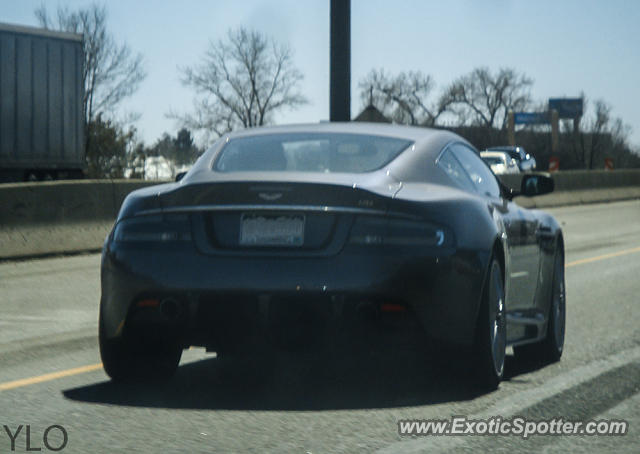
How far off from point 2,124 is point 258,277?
17.6 meters

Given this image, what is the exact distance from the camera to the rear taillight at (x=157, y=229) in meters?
6.19

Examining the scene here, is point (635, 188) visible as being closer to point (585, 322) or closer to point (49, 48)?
point (49, 48)

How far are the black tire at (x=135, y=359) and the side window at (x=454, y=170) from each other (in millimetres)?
1666

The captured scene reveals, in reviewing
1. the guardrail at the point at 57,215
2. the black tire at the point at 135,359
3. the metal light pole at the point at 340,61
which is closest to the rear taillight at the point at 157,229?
the black tire at the point at 135,359

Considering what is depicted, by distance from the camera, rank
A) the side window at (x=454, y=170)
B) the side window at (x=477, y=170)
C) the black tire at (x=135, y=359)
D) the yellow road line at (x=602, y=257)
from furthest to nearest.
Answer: the yellow road line at (x=602, y=257)
the side window at (x=477, y=170)
the side window at (x=454, y=170)
the black tire at (x=135, y=359)

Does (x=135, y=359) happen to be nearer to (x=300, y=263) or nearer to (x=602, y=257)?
(x=300, y=263)

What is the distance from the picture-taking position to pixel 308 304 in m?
6.02

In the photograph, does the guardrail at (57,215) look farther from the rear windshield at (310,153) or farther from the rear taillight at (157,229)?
the rear taillight at (157,229)

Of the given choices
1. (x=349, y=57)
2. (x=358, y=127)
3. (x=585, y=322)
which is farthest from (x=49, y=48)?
(x=358, y=127)

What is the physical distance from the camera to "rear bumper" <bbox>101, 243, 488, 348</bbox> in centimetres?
599

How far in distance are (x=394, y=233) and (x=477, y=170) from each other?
1678mm

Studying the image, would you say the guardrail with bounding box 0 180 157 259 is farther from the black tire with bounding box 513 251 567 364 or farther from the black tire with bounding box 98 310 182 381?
the black tire with bounding box 98 310 182 381

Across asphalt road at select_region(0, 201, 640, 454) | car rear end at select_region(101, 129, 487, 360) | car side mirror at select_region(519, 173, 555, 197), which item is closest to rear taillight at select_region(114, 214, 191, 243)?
car rear end at select_region(101, 129, 487, 360)

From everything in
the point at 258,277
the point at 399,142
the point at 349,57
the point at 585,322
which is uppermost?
the point at 349,57
